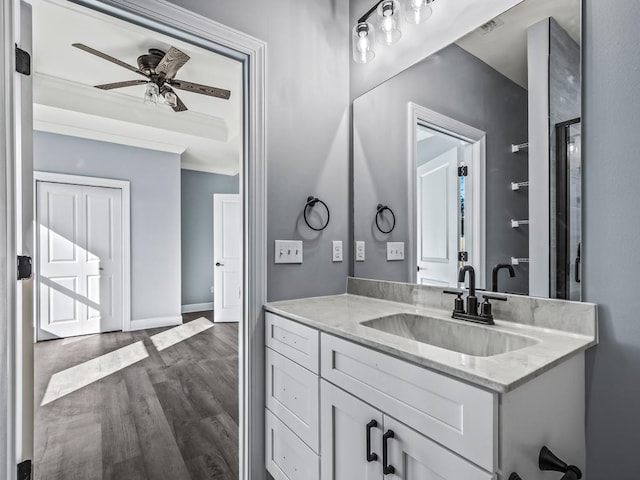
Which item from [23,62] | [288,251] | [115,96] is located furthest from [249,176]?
[115,96]

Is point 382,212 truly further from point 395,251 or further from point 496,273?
point 496,273

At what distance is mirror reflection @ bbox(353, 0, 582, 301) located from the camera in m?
1.06

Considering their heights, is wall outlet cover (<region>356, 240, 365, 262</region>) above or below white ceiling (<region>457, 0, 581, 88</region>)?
below

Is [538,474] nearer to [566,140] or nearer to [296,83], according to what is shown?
[566,140]

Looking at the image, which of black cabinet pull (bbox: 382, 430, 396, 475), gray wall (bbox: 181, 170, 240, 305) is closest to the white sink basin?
black cabinet pull (bbox: 382, 430, 396, 475)

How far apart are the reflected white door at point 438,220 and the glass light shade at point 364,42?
0.65 meters

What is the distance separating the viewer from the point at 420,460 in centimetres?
80

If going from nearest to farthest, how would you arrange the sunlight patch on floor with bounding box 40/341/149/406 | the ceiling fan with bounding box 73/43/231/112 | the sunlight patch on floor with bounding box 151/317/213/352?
1. the sunlight patch on floor with bounding box 40/341/149/406
2. the ceiling fan with bounding box 73/43/231/112
3. the sunlight patch on floor with bounding box 151/317/213/352

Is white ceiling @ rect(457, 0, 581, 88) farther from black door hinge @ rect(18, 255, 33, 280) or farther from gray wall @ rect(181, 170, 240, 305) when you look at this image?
gray wall @ rect(181, 170, 240, 305)

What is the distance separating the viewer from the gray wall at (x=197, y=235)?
5578mm

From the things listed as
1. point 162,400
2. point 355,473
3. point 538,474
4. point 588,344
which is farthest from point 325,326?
point 162,400

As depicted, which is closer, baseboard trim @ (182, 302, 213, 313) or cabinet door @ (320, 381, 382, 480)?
cabinet door @ (320, 381, 382, 480)

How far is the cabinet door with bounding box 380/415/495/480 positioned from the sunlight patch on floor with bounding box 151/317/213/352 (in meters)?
3.33

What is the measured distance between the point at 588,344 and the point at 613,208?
40cm
